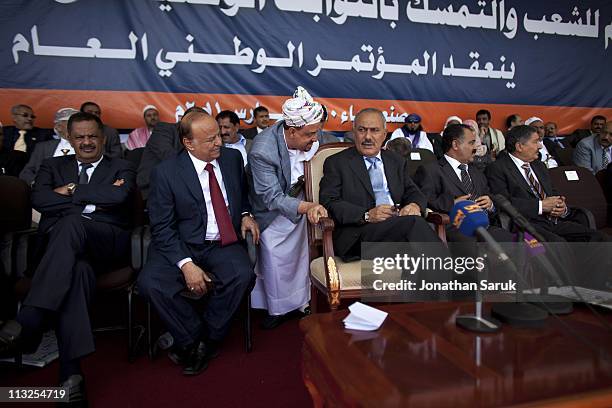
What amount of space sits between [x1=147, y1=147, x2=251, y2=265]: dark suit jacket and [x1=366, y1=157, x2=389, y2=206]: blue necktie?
Answer: 3.45 feet

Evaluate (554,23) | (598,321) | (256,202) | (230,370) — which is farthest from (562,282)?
(554,23)

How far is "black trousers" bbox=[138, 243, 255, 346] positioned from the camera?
2295 mm

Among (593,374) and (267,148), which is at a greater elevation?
(267,148)

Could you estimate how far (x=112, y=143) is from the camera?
15.0 ft

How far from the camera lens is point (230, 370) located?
2.29m

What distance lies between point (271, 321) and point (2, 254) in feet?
5.20

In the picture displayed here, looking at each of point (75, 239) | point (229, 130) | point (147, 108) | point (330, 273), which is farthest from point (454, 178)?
point (147, 108)

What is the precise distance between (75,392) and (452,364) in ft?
5.33

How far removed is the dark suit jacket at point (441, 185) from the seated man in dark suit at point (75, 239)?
194 cm

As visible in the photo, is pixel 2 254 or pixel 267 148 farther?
pixel 267 148

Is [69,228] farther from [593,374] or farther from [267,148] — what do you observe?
[593,374]

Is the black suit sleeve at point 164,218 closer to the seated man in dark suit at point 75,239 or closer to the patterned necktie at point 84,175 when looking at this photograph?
the seated man in dark suit at point 75,239

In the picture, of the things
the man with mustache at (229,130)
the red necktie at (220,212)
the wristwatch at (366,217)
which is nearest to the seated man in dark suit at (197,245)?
the red necktie at (220,212)
